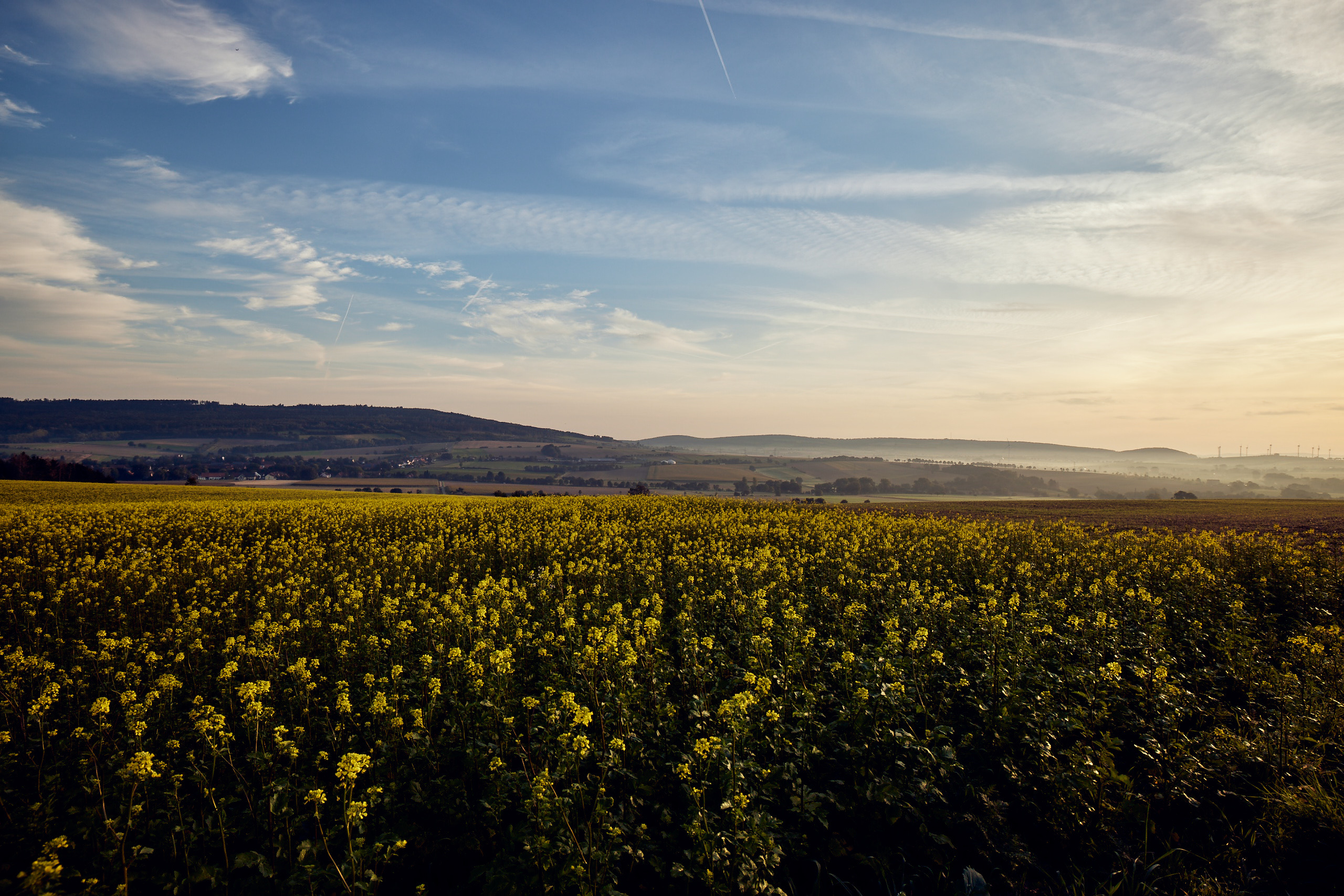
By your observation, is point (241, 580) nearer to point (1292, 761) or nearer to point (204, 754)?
point (204, 754)

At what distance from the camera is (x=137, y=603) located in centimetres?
989

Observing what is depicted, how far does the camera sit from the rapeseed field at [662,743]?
4098 mm

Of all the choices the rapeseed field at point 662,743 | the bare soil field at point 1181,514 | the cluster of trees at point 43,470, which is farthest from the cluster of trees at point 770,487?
the rapeseed field at point 662,743

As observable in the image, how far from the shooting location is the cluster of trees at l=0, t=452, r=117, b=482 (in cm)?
6494

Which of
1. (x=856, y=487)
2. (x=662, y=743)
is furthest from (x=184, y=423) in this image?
(x=662, y=743)

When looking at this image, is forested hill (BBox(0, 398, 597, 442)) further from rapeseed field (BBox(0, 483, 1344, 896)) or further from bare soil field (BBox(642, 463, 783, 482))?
rapeseed field (BBox(0, 483, 1344, 896))

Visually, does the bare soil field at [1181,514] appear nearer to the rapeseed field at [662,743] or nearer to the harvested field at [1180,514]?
the harvested field at [1180,514]

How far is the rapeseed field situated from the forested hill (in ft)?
649

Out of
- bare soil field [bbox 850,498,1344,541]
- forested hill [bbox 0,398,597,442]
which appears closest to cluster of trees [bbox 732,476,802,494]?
bare soil field [bbox 850,498,1344,541]

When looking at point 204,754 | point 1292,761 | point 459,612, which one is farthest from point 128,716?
point 1292,761

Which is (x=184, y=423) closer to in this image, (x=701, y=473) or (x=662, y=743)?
(x=701, y=473)

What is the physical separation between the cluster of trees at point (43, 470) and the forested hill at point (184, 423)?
11181cm

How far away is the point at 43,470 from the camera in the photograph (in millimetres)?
68750

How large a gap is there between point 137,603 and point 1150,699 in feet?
50.0
